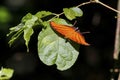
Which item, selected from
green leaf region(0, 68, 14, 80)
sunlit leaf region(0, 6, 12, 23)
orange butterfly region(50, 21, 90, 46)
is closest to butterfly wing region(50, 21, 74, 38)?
orange butterfly region(50, 21, 90, 46)

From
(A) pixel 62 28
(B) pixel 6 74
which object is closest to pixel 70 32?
Result: (A) pixel 62 28

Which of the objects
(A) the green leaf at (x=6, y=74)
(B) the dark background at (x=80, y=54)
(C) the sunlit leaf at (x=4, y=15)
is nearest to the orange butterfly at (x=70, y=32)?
(A) the green leaf at (x=6, y=74)

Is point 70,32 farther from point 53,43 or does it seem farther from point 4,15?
point 4,15

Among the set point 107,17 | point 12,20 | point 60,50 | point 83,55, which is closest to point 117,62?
point 60,50

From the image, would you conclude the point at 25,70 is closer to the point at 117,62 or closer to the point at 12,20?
the point at 12,20

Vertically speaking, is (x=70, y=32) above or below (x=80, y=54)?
above

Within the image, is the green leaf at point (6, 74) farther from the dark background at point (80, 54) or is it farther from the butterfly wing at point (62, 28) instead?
the dark background at point (80, 54)
